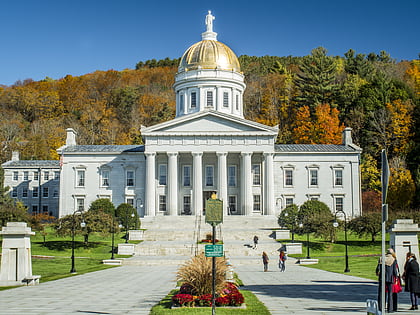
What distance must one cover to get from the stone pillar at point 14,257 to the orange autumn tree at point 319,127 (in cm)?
6364

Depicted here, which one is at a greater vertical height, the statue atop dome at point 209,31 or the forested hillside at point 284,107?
the statue atop dome at point 209,31

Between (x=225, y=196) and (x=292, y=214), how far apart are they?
11.8 metres

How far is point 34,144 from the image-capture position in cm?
9288

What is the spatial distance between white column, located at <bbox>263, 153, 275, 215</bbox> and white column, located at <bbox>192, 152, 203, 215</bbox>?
7.79 metres

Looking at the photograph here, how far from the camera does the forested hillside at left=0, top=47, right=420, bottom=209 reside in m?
77.0

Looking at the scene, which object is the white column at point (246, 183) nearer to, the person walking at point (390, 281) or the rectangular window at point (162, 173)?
the rectangular window at point (162, 173)

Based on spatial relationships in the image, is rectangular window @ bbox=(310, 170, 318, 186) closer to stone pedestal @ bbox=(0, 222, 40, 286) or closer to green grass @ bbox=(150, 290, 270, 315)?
stone pedestal @ bbox=(0, 222, 40, 286)

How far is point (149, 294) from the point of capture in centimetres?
2128

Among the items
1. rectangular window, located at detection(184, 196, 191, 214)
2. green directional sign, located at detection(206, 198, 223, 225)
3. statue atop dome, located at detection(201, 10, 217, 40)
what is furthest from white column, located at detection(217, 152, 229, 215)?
green directional sign, located at detection(206, 198, 223, 225)

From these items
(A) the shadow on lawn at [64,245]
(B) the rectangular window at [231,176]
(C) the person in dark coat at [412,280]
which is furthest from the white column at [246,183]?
(C) the person in dark coat at [412,280]

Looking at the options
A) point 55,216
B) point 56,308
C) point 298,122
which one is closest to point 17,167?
point 55,216

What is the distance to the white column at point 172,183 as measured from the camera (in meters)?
63.2

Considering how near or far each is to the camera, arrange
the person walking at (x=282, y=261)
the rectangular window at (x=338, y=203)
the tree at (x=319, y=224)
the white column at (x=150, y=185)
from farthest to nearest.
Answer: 1. the rectangular window at (x=338, y=203)
2. the white column at (x=150, y=185)
3. the tree at (x=319, y=224)
4. the person walking at (x=282, y=261)

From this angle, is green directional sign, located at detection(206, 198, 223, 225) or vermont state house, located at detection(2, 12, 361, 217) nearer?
green directional sign, located at detection(206, 198, 223, 225)
